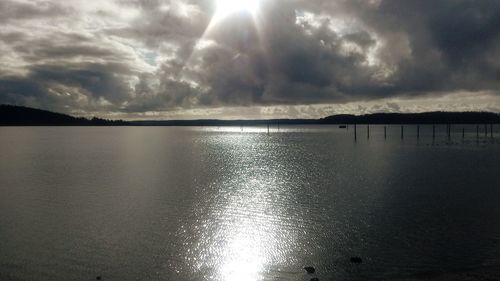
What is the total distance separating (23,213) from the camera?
30.4 metres

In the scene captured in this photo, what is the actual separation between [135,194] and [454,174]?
40285 millimetres

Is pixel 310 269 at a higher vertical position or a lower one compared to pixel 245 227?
higher

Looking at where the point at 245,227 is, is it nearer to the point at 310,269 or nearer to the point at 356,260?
the point at 310,269

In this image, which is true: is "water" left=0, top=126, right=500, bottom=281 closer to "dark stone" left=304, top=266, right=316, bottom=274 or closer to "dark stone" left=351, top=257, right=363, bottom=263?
"dark stone" left=351, top=257, right=363, bottom=263

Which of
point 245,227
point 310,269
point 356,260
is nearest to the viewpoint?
point 310,269

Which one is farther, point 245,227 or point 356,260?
point 245,227

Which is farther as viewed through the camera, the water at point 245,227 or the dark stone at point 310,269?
the water at point 245,227

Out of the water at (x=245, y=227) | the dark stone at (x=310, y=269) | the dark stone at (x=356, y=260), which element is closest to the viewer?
the dark stone at (x=310, y=269)

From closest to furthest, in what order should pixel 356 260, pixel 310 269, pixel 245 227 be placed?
pixel 310 269, pixel 356 260, pixel 245 227

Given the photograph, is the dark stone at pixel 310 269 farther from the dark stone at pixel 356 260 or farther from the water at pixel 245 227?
the dark stone at pixel 356 260

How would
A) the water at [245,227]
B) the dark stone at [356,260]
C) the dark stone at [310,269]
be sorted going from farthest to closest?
the dark stone at [356,260] < the water at [245,227] < the dark stone at [310,269]

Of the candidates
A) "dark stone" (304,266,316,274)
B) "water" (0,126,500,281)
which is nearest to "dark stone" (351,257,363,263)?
"water" (0,126,500,281)

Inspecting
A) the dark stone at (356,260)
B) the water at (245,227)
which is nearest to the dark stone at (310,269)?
the water at (245,227)

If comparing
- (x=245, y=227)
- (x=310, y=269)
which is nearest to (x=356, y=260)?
(x=310, y=269)
